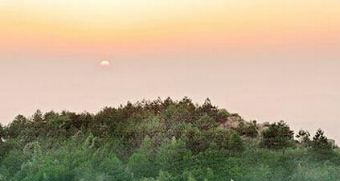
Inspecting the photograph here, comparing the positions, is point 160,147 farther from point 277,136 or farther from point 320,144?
point 320,144

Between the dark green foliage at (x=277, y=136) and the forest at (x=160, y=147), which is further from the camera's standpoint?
the dark green foliage at (x=277, y=136)

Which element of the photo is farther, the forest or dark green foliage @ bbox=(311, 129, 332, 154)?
dark green foliage @ bbox=(311, 129, 332, 154)

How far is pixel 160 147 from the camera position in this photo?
2155 cm

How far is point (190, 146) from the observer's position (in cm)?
2123

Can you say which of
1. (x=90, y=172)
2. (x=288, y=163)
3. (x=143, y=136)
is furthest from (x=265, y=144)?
(x=90, y=172)

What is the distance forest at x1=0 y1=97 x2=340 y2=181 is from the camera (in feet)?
66.9

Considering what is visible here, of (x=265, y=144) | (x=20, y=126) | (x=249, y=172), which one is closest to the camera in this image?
(x=249, y=172)

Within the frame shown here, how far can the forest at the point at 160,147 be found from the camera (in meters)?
20.4

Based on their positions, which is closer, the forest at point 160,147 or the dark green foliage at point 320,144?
the forest at point 160,147

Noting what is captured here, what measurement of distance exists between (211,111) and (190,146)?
3.18 meters

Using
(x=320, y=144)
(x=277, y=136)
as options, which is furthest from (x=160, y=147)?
(x=320, y=144)

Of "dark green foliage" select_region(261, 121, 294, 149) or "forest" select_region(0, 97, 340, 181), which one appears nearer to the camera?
"forest" select_region(0, 97, 340, 181)

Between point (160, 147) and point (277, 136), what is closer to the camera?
point (160, 147)

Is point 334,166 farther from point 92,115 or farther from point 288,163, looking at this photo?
point 92,115
